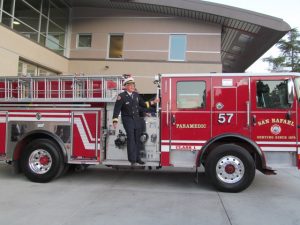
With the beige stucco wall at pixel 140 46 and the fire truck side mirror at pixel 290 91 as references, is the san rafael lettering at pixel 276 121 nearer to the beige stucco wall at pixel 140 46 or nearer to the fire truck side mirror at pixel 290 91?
the fire truck side mirror at pixel 290 91

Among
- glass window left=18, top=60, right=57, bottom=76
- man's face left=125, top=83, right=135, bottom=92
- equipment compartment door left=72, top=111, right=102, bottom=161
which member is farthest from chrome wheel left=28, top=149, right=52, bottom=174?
glass window left=18, top=60, right=57, bottom=76

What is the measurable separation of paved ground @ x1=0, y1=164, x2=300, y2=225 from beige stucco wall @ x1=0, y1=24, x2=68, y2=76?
225 inches

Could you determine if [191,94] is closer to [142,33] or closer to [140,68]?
[140,68]

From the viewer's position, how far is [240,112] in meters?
7.24

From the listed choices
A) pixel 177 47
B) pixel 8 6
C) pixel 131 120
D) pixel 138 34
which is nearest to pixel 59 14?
pixel 138 34

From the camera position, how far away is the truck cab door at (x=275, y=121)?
23.3 feet

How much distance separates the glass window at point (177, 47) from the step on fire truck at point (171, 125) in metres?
10.5

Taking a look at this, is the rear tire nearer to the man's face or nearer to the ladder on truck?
the ladder on truck

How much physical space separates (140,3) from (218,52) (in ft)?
14.1

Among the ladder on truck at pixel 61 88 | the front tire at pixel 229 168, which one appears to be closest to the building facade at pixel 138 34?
the ladder on truck at pixel 61 88

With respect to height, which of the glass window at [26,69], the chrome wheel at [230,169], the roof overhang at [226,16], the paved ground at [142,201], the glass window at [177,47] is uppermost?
the roof overhang at [226,16]

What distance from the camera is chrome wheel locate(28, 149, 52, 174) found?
7.95 metres

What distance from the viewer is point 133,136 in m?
7.43

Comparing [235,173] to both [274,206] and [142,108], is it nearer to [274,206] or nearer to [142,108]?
[274,206]
